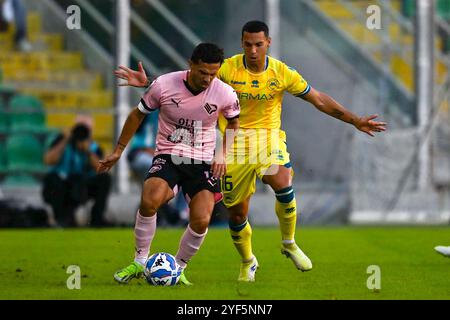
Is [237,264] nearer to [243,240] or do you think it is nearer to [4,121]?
[243,240]

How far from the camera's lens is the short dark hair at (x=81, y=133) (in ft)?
59.8

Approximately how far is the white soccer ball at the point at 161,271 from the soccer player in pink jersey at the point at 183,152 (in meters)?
0.19

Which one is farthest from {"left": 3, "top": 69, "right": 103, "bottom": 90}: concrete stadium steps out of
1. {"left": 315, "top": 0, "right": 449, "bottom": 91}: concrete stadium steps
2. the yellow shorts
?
the yellow shorts

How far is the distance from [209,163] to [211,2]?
9320 mm

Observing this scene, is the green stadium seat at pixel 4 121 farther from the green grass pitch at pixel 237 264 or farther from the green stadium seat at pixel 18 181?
the green grass pitch at pixel 237 264

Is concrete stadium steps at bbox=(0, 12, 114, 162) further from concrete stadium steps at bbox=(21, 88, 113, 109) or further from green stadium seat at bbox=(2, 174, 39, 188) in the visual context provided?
green stadium seat at bbox=(2, 174, 39, 188)

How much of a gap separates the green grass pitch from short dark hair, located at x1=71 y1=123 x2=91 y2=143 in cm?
→ 145

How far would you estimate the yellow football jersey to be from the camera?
34.7 ft

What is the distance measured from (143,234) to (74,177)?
870 centimetres

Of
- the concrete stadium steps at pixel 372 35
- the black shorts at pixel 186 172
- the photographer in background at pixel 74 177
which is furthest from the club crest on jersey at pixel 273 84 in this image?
the concrete stadium steps at pixel 372 35

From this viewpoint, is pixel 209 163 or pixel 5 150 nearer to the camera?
pixel 209 163
